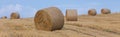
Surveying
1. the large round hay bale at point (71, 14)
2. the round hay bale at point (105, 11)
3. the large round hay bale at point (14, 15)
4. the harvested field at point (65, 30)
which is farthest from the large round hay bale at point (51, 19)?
the round hay bale at point (105, 11)

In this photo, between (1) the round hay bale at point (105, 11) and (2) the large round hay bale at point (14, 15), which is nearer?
(2) the large round hay bale at point (14, 15)

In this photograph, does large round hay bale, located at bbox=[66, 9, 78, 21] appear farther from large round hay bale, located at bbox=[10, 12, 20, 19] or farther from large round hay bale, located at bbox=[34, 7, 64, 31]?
large round hay bale, located at bbox=[34, 7, 64, 31]

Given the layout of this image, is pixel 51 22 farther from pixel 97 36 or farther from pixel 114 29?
pixel 114 29

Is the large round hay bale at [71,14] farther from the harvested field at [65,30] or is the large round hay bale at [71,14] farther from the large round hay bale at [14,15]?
the large round hay bale at [14,15]

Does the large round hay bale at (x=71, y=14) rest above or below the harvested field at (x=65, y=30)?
above

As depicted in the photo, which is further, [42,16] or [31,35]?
[42,16]

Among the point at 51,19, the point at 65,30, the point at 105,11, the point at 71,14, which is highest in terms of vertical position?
the point at 51,19

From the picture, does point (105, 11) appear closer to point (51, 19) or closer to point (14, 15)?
point (14, 15)

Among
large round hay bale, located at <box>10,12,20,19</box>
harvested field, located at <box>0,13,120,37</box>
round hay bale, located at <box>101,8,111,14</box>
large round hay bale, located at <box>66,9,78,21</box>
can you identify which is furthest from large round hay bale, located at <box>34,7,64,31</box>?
round hay bale, located at <box>101,8,111,14</box>

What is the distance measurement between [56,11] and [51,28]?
0.87 meters

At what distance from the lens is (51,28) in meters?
14.6

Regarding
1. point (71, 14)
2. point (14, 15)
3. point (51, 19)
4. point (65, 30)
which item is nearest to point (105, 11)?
point (14, 15)

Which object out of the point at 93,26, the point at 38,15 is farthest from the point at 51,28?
the point at 93,26

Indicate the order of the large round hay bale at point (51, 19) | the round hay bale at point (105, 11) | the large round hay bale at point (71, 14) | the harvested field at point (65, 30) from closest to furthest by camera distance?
the harvested field at point (65, 30)
the large round hay bale at point (51, 19)
the large round hay bale at point (71, 14)
the round hay bale at point (105, 11)
